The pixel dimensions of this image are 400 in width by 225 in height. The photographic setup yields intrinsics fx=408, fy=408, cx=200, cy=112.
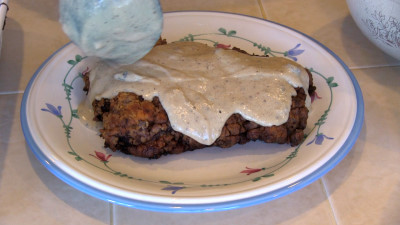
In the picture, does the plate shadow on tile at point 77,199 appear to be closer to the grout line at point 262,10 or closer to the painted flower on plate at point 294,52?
the painted flower on plate at point 294,52

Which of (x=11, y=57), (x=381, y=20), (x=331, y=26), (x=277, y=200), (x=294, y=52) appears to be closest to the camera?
(x=277, y=200)

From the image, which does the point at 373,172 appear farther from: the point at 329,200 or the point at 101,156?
the point at 101,156

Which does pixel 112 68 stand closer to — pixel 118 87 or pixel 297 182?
pixel 118 87

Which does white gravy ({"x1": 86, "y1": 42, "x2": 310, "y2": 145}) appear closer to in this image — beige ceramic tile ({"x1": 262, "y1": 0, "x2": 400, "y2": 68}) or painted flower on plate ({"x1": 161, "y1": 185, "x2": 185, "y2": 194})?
painted flower on plate ({"x1": 161, "y1": 185, "x2": 185, "y2": 194})

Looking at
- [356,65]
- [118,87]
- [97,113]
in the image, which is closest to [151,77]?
[118,87]

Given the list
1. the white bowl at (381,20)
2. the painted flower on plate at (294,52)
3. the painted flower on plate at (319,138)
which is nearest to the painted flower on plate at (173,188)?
the painted flower on plate at (319,138)

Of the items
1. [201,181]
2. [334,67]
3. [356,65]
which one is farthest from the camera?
[356,65]

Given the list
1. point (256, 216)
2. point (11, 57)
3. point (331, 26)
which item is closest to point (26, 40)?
point (11, 57)
